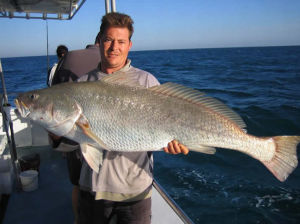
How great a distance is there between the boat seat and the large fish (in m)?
0.86

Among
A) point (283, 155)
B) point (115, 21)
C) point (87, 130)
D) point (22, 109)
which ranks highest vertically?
point (115, 21)

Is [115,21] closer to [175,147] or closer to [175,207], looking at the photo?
[175,147]

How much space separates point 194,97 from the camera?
214 centimetres

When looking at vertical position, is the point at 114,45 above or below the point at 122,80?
above

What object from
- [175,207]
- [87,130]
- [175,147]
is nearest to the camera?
[87,130]

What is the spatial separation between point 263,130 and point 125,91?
8.94m

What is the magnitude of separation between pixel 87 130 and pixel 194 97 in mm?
950

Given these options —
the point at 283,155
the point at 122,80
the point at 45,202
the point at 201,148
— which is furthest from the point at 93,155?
the point at 45,202

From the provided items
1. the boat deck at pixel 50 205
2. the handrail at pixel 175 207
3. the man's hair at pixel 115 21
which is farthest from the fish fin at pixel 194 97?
the boat deck at pixel 50 205

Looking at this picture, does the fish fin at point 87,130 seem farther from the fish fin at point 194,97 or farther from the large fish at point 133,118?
the fish fin at point 194,97

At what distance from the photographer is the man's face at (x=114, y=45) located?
81.4 inches

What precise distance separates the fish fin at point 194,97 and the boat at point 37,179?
131cm

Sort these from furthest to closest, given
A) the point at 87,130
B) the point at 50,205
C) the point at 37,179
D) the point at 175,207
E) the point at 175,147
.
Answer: the point at 37,179
the point at 50,205
the point at 175,207
the point at 175,147
the point at 87,130

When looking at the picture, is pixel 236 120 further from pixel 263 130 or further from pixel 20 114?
pixel 263 130
